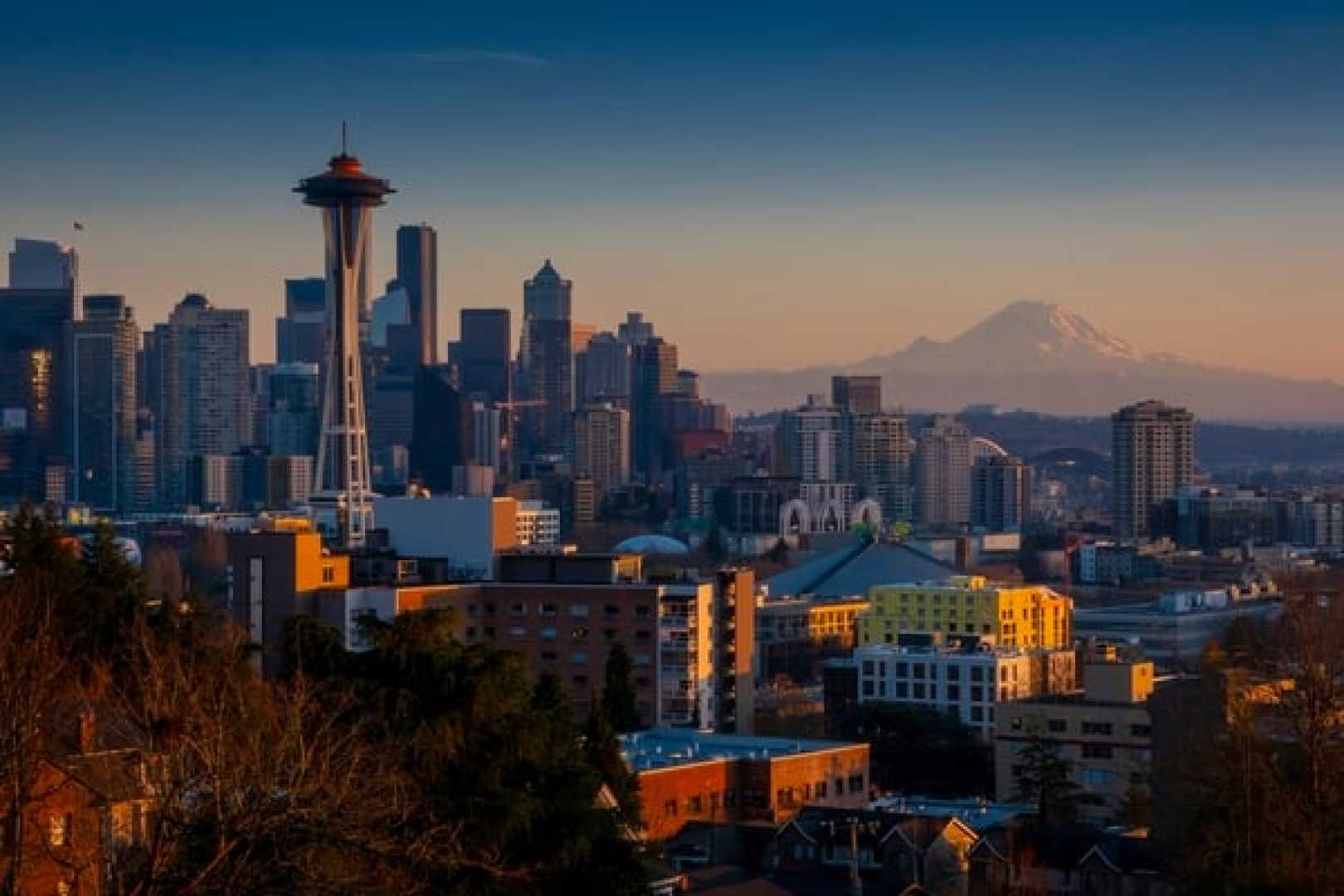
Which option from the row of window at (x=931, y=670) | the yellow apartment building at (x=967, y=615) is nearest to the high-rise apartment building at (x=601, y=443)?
the yellow apartment building at (x=967, y=615)

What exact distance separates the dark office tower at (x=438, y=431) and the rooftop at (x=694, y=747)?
4255 inches

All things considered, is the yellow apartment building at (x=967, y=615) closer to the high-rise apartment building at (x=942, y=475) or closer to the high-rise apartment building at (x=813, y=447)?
the high-rise apartment building at (x=942, y=475)

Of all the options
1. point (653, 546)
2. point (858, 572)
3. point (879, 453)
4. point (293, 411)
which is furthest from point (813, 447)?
point (858, 572)

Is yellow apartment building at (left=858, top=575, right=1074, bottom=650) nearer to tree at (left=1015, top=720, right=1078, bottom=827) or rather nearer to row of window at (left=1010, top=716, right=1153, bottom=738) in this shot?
row of window at (left=1010, top=716, right=1153, bottom=738)

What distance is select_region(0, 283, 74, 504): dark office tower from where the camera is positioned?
439ft

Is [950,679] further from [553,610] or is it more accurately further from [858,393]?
[858,393]

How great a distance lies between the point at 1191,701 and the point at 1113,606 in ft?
153

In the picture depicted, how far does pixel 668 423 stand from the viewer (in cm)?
16150

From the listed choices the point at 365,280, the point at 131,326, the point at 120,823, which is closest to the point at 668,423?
the point at 365,280

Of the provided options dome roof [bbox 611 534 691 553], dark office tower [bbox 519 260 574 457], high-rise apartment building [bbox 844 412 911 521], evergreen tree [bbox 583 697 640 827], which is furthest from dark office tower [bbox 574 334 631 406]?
evergreen tree [bbox 583 697 640 827]

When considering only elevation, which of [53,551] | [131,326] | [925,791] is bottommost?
[925,791]

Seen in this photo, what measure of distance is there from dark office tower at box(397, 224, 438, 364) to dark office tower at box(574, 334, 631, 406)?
28.9 ft

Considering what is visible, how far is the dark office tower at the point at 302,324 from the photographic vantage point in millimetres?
173500

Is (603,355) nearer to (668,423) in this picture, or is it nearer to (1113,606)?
(668,423)
